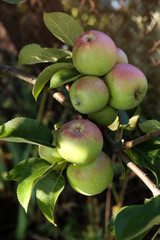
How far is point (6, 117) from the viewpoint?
7.76 feet

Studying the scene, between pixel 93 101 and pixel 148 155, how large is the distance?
17 centimetres

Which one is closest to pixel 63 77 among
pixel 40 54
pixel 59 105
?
pixel 40 54

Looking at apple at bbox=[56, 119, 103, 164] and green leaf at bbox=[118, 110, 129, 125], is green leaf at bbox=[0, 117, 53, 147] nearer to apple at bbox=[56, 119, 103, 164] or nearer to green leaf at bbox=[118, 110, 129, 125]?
apple at bbox=[56, 119, 103, 164]

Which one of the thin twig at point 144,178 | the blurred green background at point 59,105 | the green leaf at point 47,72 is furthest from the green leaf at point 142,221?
the blurred green background at point 59,105

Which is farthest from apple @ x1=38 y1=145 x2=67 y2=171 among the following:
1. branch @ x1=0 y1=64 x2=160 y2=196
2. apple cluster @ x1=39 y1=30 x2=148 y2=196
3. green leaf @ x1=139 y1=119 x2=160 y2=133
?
green leaf @ x1=139 y1=119 x2=160 y2=133

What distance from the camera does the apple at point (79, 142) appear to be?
53 cm

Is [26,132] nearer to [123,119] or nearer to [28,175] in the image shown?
[28,175]

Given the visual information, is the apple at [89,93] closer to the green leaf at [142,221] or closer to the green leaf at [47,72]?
the green leaf at [47,72]

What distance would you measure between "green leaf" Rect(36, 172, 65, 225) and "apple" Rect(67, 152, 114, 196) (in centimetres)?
3

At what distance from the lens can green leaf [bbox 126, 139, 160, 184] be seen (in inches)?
22.3

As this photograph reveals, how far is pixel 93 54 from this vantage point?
1.81ft

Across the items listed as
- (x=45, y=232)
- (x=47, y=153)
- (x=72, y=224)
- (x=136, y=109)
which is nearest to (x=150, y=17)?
(x=136, y=109)

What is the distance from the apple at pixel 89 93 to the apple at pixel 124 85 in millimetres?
23

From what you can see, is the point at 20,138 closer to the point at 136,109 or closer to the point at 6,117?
the point at 136,109
